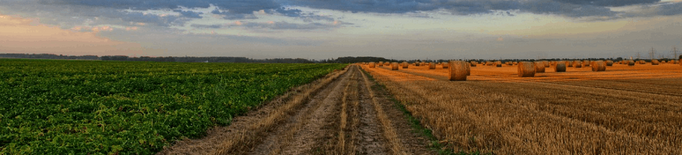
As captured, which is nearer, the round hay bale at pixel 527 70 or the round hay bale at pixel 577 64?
the round hay bale at pixel 527 70

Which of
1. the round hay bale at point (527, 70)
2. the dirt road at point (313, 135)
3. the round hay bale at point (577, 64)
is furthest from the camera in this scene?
the round hay bale at point (577, 64)

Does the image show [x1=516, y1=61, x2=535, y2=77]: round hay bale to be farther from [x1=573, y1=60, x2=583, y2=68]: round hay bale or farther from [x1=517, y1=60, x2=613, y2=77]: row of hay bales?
[x1=573, y1=60, x2=583, y2=68]: round hay bale

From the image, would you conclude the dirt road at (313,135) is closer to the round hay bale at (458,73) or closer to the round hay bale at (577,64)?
the round hay bale at (458,73)

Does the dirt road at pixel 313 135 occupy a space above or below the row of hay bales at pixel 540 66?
below

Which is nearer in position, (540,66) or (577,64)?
(540,66)

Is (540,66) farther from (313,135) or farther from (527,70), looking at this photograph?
(313,135)

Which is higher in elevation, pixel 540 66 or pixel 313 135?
pixel 540 66

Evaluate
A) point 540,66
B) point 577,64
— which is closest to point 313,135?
point 540,66

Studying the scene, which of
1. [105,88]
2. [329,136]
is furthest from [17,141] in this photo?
[105,88]

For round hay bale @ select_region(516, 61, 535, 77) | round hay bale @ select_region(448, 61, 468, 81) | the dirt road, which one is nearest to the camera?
the dirt road

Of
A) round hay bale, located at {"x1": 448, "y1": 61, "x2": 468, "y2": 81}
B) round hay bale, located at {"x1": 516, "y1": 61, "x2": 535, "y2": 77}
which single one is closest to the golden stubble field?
round hay bale, located at {"x1": 448, "y1": 61, "x2": 468, "y2": 81}

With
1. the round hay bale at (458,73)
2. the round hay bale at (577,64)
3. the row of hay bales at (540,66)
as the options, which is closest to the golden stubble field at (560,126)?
the round hay bale at (458,73)

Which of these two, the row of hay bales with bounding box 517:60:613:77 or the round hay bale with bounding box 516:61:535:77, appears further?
the row of hay bales with bounding box 517:60:613:77

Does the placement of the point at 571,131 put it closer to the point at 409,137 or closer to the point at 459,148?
the point at 459,148
